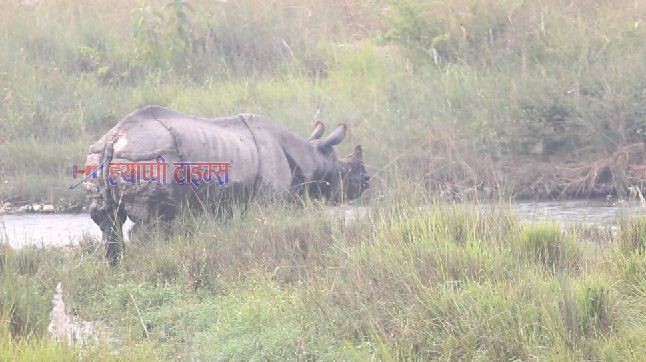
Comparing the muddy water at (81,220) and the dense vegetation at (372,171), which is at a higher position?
the dense vegetation at (372,171)

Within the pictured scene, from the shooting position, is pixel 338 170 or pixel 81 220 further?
pixel 81 220

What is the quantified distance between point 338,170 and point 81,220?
2890 mm

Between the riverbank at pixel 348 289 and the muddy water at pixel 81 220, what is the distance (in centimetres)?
106

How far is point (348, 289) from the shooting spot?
668cm

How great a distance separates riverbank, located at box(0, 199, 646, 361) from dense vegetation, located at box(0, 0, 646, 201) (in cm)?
342

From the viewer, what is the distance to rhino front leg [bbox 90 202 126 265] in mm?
8727

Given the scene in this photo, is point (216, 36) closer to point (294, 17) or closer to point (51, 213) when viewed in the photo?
point (294, 17)

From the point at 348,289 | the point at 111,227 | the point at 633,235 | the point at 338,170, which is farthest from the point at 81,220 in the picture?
the point at 633,235

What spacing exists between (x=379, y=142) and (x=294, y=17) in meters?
4.71

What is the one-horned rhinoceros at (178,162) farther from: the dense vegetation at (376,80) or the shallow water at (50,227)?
the dense vegetation at (376,80)

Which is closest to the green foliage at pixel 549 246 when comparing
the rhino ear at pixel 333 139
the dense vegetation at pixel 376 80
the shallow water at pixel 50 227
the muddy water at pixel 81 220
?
the muddy water at pixel 81 220

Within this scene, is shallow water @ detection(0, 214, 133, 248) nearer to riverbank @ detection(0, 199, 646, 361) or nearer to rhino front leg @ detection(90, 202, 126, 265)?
rhino front leg @ detection(90, 202, 126, 265)

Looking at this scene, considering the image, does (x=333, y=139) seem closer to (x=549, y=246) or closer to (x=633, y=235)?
(x=549, y=246)

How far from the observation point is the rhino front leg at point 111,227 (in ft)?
28.6
